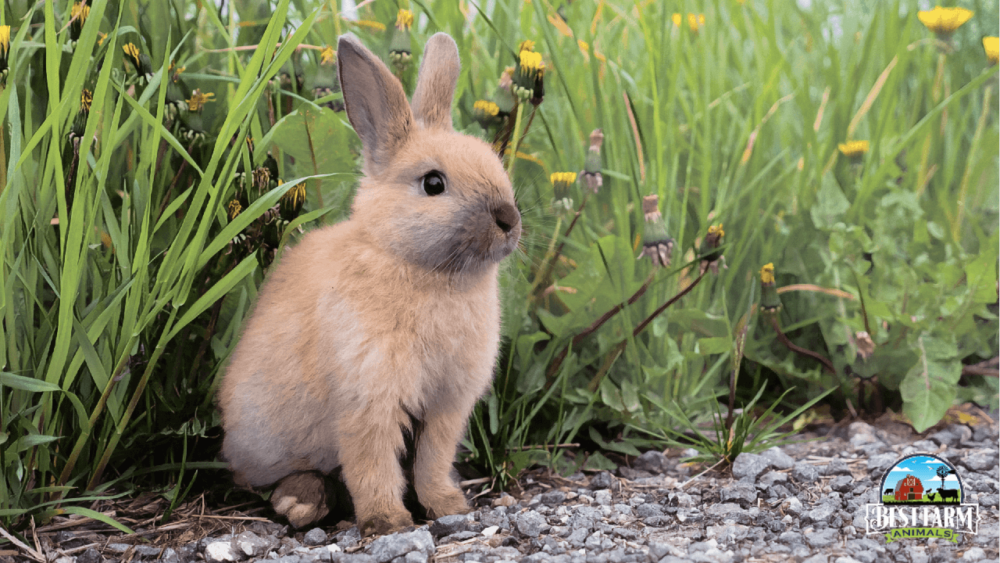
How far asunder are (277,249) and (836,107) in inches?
109

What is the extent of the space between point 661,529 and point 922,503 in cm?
72

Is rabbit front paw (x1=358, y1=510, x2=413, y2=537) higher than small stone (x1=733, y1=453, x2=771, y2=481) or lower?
lower

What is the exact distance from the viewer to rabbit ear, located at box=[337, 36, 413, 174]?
2.18 m

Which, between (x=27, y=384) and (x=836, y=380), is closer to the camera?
(x=27, y=384)

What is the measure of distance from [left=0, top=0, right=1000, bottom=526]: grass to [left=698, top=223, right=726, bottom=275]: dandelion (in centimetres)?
13

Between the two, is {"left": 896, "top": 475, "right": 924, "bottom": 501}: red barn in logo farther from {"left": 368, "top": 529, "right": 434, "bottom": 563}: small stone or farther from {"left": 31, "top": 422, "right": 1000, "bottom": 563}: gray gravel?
{"left": 368, "top": 529, "right": 434, "bottom": 563}: small stone

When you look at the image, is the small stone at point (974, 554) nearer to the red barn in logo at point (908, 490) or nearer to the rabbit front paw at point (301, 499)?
the red barn in logo at point (908, 490)

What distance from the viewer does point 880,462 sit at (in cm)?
276

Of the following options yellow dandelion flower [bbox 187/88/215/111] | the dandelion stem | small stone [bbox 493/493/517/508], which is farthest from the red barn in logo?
yellow dandelion flower [bbox 187/88/215/111]

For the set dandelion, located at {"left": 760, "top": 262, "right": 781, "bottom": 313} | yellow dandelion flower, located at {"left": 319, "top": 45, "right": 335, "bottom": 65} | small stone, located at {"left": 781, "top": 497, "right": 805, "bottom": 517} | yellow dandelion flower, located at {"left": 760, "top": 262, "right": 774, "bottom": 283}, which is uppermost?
yellow dandelion flower, located at {"left": 319, "top": 45, "right": 335, "bottom": 65}

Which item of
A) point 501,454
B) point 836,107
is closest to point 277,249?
point 501,454

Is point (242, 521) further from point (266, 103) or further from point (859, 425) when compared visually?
point (859, 425)

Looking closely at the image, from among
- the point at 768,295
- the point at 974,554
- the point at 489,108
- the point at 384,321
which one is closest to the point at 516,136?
the point at 489,108

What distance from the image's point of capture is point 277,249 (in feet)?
7.98
